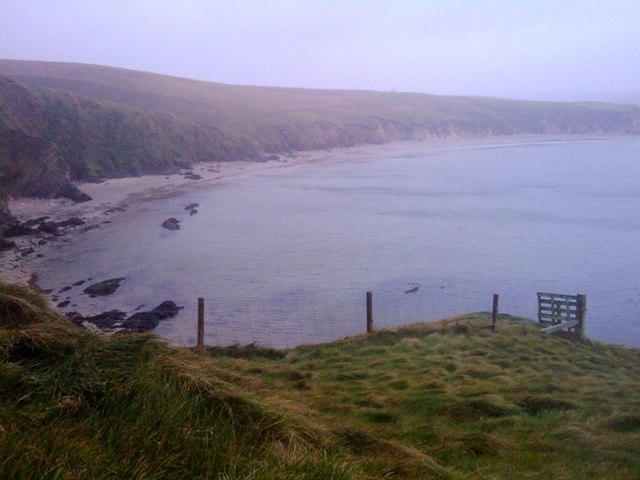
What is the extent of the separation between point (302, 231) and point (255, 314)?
15793 millimetres

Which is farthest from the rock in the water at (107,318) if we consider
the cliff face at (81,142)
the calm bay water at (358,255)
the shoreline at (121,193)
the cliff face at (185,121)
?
the cliff face at (185,121)

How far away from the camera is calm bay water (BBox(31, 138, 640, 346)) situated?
835 inches

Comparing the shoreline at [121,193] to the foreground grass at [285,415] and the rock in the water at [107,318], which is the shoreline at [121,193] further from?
the foreground grass at [285,415]

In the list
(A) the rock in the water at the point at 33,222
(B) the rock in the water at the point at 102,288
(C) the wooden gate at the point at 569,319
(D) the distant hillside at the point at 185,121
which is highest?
(D) the distant hillside at the point at 185,121

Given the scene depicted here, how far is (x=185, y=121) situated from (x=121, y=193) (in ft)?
84.7

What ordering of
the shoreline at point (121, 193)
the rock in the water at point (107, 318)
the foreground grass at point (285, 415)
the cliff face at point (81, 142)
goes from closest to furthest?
the foreground grass at point (285, 415)
the rock in the water at point (107, 318)
the shoreline at point (121, 193)
the cliff face at point (81, 142)

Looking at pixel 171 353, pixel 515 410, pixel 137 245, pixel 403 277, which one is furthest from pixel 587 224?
pixel 171 353

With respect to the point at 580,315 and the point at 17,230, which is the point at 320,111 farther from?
A: the point at 580,315

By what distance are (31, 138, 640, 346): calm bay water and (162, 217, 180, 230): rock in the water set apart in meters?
0.51

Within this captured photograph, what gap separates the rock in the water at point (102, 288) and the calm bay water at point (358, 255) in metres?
0.51

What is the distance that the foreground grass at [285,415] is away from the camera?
156 inches

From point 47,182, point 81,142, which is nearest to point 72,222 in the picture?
point 47,182

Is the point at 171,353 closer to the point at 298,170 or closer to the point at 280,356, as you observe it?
the point at 280,356

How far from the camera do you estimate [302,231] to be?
3619 centimetres
